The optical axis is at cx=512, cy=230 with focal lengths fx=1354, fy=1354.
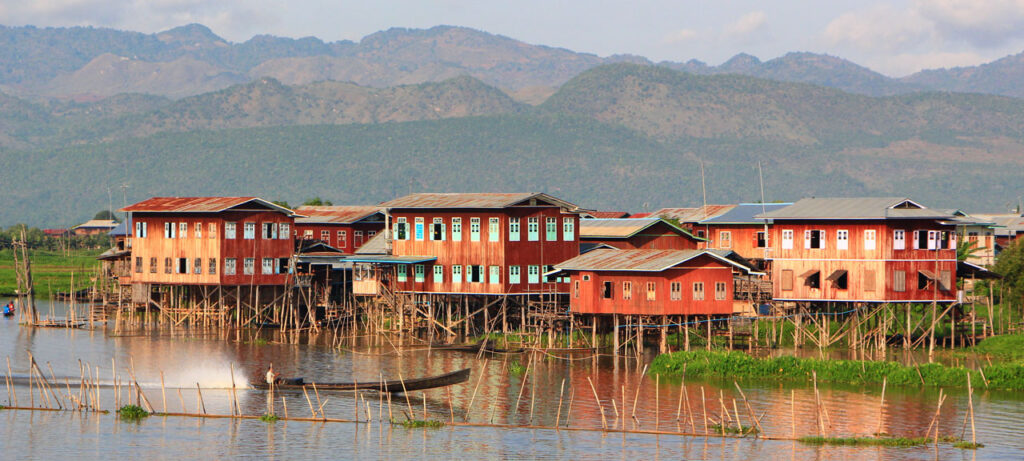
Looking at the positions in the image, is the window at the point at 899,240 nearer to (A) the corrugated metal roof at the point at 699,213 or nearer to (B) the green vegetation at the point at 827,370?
(B) the green vegetation at the point at 827,370

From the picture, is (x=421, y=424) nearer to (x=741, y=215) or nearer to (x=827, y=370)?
(x=827, y=370)

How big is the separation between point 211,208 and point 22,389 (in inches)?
995

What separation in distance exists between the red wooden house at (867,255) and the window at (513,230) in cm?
1321

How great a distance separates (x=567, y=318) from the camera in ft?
217

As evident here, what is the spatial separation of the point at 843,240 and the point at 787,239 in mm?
2845

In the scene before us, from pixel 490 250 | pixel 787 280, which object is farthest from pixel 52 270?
pixel 787 280

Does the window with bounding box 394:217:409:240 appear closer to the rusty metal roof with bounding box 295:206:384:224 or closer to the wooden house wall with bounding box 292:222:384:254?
the rusty metal roof with bounding box 295:206:384:224

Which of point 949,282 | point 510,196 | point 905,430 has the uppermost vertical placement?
point 510,196

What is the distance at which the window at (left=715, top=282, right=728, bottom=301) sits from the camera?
62812mm

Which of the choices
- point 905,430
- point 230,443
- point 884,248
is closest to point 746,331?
point 884,248

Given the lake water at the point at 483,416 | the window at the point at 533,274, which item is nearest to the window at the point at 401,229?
the window at the point at 533,274

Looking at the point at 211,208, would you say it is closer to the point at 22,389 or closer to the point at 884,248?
the point at 22,389

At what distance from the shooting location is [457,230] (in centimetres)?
7288

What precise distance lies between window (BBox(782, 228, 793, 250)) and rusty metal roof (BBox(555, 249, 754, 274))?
289 cm
